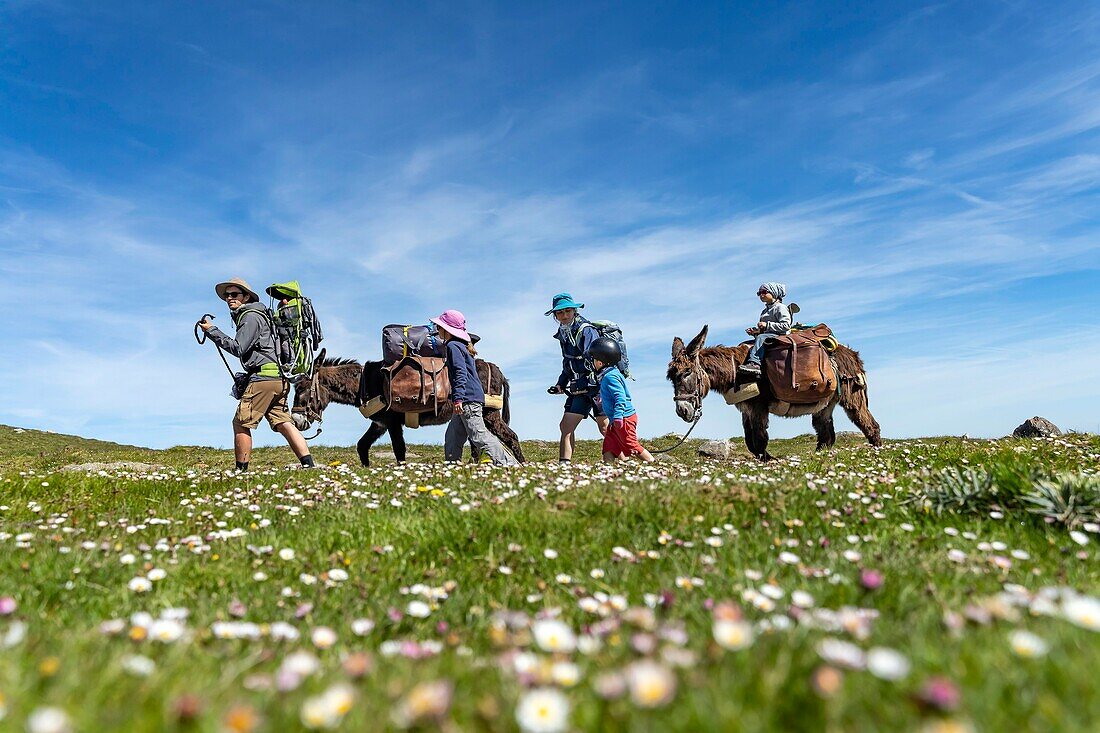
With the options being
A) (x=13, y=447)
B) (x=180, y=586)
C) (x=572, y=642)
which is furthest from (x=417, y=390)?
(x=13, y=447)

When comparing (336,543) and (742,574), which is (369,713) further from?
(336,543)

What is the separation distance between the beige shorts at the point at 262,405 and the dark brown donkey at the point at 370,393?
3.42 meters

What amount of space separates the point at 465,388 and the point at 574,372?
2.88 metres

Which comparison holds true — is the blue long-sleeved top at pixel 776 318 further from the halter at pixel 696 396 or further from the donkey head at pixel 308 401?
the donkey head at pixel 308 401

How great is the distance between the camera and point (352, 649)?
3.76 m

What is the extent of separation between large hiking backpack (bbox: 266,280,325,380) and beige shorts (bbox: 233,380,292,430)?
53cm

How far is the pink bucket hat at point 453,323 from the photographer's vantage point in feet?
49.9

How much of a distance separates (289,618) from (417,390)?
41.7 feet

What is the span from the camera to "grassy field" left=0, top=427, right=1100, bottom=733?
199 centimetres

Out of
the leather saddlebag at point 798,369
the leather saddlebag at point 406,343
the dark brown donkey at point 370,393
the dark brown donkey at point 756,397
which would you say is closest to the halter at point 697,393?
the dark brown donkey at point 756,397

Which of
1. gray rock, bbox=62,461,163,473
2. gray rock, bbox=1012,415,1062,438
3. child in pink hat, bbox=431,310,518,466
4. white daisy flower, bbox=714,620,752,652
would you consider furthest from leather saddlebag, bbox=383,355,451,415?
gray rock, bbox=1012,415,1062,438

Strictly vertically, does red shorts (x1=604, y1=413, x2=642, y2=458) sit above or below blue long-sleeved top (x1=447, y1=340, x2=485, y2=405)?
below

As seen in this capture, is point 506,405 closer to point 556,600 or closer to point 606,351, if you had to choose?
point 606,351

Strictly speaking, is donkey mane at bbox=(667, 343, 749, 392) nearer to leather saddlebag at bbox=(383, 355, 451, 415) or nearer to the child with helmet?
the child with helmet
